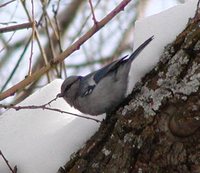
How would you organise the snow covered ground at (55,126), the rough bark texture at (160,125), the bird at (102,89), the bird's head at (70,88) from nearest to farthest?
the rough bark texture at (160,125) < the snow covered ground at (55,126) < the bird at (102,89) < the bird's head at (70,88)

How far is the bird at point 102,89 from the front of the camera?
190cm

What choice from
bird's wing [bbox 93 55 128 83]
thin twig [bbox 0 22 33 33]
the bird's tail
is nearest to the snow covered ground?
the bird's tail

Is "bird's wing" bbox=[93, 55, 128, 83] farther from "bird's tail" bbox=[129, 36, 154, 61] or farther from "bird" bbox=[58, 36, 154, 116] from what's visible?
"bird's tail" bbox=[129, 36, 154, 61]

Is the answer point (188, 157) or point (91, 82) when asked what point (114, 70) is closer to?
point (91, 82)

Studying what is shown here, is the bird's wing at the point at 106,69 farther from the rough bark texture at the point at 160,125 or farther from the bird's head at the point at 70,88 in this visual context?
the rough bark texture at the point at 160,125

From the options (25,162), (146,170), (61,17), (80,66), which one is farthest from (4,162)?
(61,17)

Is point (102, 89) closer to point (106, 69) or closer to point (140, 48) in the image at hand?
point (106, 69)

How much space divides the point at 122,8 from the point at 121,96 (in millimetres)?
433

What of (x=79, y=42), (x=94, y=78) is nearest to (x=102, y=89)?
(x=94, y=78)

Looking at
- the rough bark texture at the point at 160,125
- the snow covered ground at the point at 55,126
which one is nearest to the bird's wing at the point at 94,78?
the snow covered ground at the point at 55,126

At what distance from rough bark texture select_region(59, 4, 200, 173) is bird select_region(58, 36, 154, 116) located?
166mm

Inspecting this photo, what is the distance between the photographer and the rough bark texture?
1.47 metres

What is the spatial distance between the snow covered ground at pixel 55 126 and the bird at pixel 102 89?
0.07 meters

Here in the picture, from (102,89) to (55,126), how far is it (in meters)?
0.26
